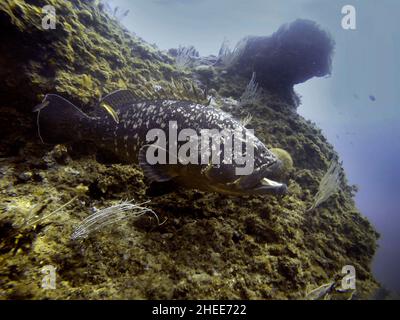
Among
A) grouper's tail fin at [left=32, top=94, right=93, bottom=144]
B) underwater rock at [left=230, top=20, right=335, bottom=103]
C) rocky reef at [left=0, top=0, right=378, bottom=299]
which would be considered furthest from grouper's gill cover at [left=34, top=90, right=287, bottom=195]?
underwater rock at [left=230, top=20, right=335, bottom=103]

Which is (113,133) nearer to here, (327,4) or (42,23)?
(42,23)

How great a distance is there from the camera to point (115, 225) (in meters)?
2.67

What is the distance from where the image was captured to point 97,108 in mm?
3643

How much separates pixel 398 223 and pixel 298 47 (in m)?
70.9

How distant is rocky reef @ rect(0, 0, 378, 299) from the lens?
84.3 inches

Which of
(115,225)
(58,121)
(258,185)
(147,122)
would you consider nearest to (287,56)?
(147,122)

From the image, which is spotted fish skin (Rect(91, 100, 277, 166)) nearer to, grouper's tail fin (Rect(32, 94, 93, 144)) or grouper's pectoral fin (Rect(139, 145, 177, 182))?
grouper's tail fin (Rect(32, 94, 93, 144))

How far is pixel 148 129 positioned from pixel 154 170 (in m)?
0.67

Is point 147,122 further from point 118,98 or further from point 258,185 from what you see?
point 258,185

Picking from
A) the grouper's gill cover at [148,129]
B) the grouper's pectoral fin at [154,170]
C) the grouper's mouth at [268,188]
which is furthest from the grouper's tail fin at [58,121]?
the grouper's mouth at [268,188]

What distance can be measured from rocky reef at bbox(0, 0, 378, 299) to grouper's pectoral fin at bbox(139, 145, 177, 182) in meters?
0.44

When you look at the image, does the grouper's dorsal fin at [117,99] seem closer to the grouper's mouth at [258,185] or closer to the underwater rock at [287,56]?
the grouper's mouth at [258,185]

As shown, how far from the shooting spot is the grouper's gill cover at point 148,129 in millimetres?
2688

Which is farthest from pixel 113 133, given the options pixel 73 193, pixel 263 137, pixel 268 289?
pixel 263 137
